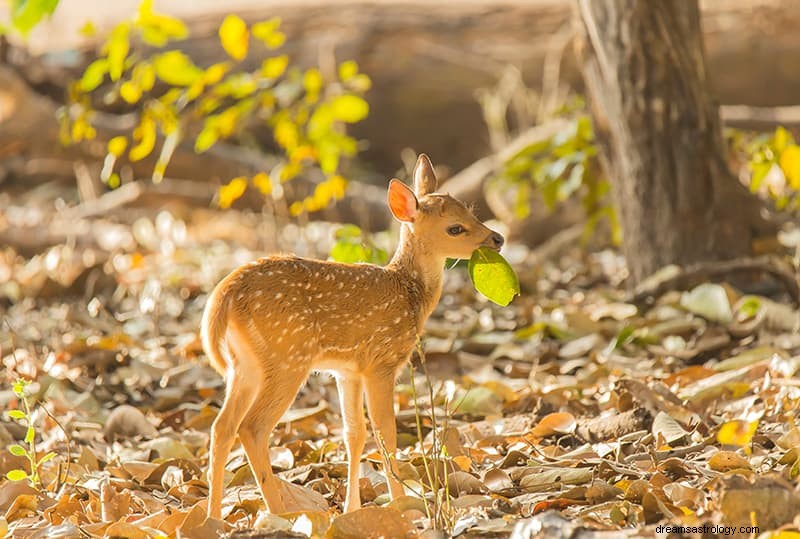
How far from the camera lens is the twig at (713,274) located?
262 inches

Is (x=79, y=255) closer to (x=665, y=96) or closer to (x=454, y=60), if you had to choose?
(x=454, y=60)

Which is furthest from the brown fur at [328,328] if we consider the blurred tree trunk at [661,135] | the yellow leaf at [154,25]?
the blurred tree trunk at [661,135]

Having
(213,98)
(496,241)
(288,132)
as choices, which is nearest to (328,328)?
(496,241)

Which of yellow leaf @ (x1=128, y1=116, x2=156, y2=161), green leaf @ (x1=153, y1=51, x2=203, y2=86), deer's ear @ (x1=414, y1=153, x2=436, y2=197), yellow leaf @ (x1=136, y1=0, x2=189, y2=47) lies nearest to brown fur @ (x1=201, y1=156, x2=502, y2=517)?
deer's ear @ (x1=414, y1=153, x2=436, y2=197)

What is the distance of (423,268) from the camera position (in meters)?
4.60

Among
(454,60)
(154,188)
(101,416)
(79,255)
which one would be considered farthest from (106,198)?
(101,416)

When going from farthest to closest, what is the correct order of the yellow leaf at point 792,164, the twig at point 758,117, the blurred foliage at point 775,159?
the twig at point 758,117 < the blurred foliage at point 775,159 < the yellow leaf at point 792,164

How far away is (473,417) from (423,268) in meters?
0.99

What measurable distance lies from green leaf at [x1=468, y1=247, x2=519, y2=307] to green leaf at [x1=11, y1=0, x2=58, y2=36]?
1730 millimetres

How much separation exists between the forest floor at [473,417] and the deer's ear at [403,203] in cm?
75

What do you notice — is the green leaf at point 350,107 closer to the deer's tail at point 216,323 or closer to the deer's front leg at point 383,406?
the deer's front leg at point 383,406

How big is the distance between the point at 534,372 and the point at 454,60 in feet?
21.7

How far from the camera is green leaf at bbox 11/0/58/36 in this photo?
3.62m

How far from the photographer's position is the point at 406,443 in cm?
498
